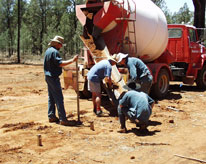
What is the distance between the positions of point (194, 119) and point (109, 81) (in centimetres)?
245

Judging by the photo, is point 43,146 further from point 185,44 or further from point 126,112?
point 185,44

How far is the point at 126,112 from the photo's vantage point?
626cm

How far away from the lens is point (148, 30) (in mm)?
9945

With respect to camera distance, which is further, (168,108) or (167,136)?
(168,108)

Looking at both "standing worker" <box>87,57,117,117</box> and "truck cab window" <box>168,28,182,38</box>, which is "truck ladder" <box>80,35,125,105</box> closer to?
"standing worker" <box>87,57,117,117</box>

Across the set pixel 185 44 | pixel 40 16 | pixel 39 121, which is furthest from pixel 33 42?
pixel 39 121

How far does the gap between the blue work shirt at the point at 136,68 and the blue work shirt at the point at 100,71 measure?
53 cm

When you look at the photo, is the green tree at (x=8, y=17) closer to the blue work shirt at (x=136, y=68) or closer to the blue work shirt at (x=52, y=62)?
the blue work shirt at (x=136, y=68)

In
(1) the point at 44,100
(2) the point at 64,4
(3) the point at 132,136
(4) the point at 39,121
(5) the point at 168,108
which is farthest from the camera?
(2) the point at 64,4

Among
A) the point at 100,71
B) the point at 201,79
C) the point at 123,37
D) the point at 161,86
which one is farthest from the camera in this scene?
the point at 201,79

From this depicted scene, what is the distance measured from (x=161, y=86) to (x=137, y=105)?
5219 millimetres

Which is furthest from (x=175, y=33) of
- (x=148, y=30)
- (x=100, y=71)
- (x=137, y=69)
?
(x=100, y=71)

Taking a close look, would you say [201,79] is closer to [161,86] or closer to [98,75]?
[161,86]

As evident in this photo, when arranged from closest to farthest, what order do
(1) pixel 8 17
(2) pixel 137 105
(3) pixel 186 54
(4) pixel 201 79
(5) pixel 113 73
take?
(2) pixel 137 105 → (5) pixel 113 73 → (3) pixel 186 54 → (4) pixel 201 79 → (1) pixel 8 17
